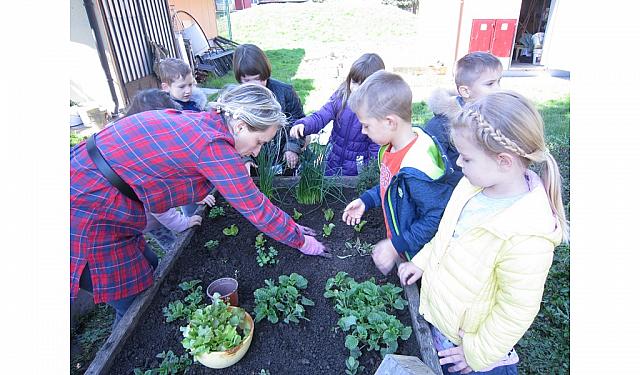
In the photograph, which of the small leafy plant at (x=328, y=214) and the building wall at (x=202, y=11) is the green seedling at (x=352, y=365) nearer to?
the small leafy plant at (x=328, y=214)

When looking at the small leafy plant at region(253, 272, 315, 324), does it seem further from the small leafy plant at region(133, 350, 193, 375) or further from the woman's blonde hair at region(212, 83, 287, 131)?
the woman's blonde hair at region(212, 83, 287, 131)

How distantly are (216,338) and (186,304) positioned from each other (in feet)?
1.67

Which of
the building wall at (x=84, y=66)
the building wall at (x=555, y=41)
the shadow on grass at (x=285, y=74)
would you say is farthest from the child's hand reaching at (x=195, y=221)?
the building wall at (x=555, y=41)

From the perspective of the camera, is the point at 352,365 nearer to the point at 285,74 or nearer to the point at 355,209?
the point at 355,209

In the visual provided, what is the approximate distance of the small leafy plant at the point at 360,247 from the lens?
232cm

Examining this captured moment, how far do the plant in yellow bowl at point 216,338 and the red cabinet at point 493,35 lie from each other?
849 centimetres

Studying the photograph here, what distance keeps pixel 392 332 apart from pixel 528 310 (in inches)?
24.6

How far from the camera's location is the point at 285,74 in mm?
9406

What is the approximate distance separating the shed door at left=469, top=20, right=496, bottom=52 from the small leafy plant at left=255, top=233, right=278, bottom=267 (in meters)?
7.82

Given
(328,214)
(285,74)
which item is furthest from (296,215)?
(285,74)

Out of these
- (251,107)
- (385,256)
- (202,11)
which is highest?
(202,11)

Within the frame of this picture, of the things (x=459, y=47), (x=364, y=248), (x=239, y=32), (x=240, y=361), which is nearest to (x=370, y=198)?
(x=364, y=248)
